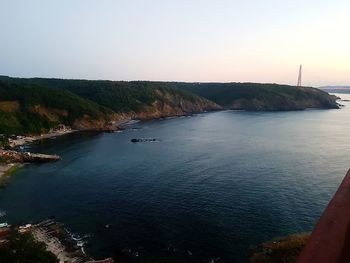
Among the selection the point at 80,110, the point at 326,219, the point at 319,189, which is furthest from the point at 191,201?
the point at 80,110

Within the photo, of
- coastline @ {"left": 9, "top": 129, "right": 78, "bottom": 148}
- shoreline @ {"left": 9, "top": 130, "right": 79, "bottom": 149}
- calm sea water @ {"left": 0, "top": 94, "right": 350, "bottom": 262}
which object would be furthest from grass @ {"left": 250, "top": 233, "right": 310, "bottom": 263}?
coastline @ {"left": 9, "top": 129, "right": 78, "bottom": 148}

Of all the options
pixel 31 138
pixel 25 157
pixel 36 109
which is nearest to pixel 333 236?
pixel 25 157

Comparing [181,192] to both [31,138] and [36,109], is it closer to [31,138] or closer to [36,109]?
[31,138]

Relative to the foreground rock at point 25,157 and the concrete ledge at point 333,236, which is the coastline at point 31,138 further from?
the concrete ledge at point 333,236

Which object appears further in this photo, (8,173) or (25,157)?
(25,157)

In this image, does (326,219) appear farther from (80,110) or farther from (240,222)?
(80,110)

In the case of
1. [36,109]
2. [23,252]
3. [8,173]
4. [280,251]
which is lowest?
[8,173]
